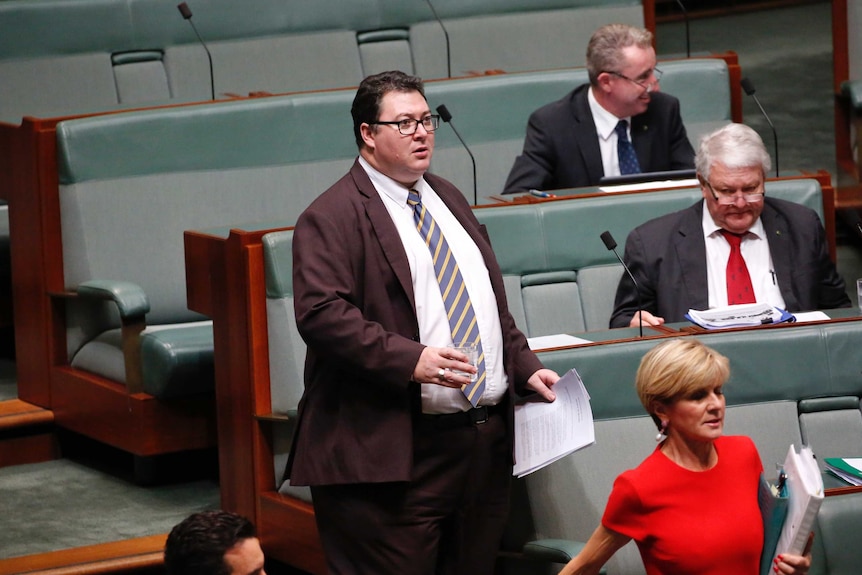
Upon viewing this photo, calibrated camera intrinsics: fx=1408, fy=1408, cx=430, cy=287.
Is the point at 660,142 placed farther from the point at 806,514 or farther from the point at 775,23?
the point at 775,23

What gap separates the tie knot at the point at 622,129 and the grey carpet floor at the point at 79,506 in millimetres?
671

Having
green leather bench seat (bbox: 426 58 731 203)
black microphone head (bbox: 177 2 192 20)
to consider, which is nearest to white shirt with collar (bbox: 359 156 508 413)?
green leather bench seat (bbox: 426 58 731 203)

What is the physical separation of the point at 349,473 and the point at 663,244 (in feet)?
1.81

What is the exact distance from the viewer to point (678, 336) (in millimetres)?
1266

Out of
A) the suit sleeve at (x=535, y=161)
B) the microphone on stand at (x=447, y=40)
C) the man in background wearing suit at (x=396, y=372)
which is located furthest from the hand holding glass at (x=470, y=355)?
the microphone on stand at (x=447, y=40)

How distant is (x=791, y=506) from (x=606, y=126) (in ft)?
3.01

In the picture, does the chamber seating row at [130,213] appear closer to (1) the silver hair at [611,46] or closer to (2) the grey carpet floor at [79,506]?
(2) the grey carpet floor at [79,506]

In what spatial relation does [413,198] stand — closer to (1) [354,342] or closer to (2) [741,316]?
(1) [354,342]

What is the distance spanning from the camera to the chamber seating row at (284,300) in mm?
1352

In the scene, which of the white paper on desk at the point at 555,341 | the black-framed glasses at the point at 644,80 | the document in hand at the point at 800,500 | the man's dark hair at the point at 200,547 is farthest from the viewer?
the black-framed glasses at the point at 644,80

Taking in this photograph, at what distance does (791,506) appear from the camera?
938mm

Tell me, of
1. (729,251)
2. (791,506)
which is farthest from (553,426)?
(729,251)

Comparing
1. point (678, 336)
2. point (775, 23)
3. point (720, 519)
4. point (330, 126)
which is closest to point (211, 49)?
point (330, 126)

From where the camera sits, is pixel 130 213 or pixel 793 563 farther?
pixel 130 213
